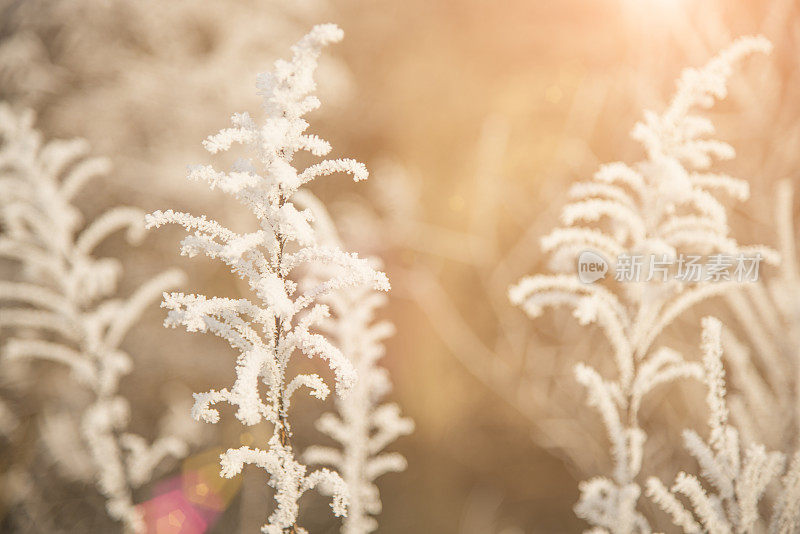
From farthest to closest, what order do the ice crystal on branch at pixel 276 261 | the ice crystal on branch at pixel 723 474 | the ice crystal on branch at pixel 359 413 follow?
the ice crystal on branch at pixel 359 413 < the ice crystal on branch at pixel 723 474 < the ice crystal on branch at pixel 276 261

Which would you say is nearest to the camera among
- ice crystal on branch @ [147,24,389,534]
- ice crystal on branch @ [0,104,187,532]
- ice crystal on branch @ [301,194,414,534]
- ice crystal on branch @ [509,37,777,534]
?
ice crystal on branch @ [147,24,389,534]

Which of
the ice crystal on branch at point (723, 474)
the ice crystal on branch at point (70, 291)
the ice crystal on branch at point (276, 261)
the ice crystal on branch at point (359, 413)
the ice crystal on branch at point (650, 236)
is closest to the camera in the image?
the ice crystal on branch at point (276, 261)

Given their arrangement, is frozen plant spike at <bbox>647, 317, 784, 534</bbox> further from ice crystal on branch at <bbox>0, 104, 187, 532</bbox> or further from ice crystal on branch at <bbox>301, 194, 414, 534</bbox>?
ice crystal on branch at <bbox>0, 104, 187, 532</bbox>

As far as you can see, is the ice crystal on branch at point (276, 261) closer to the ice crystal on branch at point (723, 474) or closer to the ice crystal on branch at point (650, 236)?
the ice crystal on branch at point (650, 236)

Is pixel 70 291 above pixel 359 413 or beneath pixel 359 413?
above

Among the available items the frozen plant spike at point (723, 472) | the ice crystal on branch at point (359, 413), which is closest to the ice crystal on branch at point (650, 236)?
the frozen plant spike at point (723, 472)

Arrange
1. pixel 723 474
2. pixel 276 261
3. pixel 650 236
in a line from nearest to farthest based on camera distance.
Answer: pixel 276 261
pixel 723 474
pixel 650 236

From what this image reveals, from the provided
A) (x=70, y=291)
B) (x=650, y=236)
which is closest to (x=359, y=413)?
(x=70, y=291)

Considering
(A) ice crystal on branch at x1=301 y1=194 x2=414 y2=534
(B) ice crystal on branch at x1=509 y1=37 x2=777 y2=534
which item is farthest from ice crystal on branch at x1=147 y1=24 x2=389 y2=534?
(A) ice crystal on branch at x1=301 y1=194 x2=414 y2=534

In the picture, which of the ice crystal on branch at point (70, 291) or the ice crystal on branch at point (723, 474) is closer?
the ice crystal on branch at point (723, 474)

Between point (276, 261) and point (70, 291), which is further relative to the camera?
point (70, 291)

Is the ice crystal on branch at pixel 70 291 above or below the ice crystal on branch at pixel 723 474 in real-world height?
above

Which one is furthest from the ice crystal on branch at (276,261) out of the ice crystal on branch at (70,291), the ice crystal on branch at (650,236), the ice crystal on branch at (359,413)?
the ice crystal on branch at (70,291)

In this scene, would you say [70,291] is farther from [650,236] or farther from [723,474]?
[723,474]
